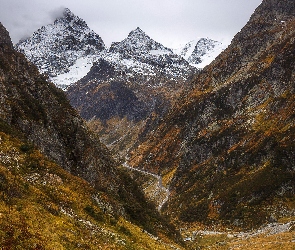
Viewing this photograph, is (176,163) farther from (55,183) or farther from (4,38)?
(55,183)

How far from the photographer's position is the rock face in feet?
240

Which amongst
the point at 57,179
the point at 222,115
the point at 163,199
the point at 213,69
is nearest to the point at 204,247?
the point at 57,179

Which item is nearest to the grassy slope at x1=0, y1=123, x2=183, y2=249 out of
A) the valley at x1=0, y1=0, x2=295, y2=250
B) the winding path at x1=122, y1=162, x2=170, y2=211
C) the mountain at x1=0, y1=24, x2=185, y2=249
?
the mountain at x1=0, y1=24, x2=185, y2=249

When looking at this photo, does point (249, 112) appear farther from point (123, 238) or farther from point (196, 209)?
point (123, 238)

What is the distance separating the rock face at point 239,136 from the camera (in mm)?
73250

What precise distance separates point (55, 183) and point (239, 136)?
7961 cm

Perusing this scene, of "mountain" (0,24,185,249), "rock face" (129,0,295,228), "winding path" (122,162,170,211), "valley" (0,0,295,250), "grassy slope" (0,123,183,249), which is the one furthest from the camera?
"winding path" (122,162,170,211)

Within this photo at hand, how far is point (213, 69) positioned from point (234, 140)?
66.4 meters

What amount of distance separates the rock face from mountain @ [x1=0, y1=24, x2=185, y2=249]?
112ft

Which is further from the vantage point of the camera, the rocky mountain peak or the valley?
the rocky mountain peak

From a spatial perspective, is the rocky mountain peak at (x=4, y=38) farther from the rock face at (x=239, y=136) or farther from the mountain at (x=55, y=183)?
the rock face at (x=239, y=136)

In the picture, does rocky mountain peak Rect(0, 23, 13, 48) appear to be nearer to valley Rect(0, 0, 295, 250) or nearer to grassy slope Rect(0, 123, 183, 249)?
valley Rect(0, 0, 295, 250)

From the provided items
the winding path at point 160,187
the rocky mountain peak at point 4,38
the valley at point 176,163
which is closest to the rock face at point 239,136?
the valley at point 176,163

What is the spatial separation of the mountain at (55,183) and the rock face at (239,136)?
3402 centimetres
